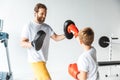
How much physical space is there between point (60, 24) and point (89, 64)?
2552 millimetres

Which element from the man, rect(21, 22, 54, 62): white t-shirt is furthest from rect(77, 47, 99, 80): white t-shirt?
rect(21, 22, 54, 62): white t-shirt

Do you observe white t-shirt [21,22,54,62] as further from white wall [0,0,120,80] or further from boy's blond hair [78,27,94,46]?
white wall [0,0,120,80]

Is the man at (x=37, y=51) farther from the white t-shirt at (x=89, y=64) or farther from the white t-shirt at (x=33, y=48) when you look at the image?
the white t-shirt at (x=89, y=64)

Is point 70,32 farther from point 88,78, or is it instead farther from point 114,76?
point 114,76

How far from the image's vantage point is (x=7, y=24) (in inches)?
161

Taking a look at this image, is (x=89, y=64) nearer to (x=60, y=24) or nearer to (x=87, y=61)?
(x=87, y=61)

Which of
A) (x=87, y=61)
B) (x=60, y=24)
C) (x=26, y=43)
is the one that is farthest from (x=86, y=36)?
(x=60, y=24)

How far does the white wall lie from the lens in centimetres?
412

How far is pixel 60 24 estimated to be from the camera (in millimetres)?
4508

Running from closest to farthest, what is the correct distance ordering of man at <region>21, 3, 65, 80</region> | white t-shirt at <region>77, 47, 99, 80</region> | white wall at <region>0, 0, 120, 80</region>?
1. white t-shirt at <region>77, 47, 99, 80</region>
2. man at <region>21, 3, 65, 80</region>
3. white wall at <region>0, 0, 120, 80</region>

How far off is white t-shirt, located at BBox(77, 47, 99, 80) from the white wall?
2.31 m

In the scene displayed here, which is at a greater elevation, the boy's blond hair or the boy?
the boy's blond hair

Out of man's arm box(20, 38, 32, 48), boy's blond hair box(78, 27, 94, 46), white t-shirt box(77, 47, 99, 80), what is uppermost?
boy's blond hair box(78, 27, 94, 46)

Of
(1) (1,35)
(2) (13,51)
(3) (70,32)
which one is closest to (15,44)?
(2) (13,51)
